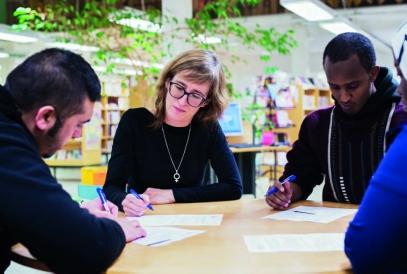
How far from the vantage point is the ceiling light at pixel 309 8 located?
24.5ft

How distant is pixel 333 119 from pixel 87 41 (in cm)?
421

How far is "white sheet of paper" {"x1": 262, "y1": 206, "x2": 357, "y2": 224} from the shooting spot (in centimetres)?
176

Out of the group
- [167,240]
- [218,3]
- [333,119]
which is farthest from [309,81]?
[167,240]

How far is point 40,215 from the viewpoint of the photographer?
107 centimetres

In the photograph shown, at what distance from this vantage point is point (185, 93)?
235 centimetres

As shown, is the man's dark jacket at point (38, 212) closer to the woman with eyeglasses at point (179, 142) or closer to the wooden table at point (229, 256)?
the wooden table at point (229, 256)

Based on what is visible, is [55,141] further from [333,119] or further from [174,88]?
[333,119]

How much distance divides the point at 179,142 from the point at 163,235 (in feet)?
3.12

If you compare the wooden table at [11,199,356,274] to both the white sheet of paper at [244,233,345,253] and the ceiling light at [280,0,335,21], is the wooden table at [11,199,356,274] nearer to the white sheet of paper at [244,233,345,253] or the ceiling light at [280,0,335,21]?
the white sheet of paper at [244,233,345,253]

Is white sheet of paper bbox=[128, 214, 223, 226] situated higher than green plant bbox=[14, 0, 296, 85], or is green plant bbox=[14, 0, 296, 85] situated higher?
green plant bbox=[14, 0, 296, 85]

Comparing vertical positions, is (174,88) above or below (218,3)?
below

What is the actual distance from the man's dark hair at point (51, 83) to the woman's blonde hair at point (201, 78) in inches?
45.0

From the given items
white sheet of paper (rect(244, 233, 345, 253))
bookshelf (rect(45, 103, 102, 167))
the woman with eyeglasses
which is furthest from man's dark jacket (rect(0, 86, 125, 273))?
bookshelf (rect(45, 103, 102, 167))

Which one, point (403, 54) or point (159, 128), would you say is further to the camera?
point (159, 128)
